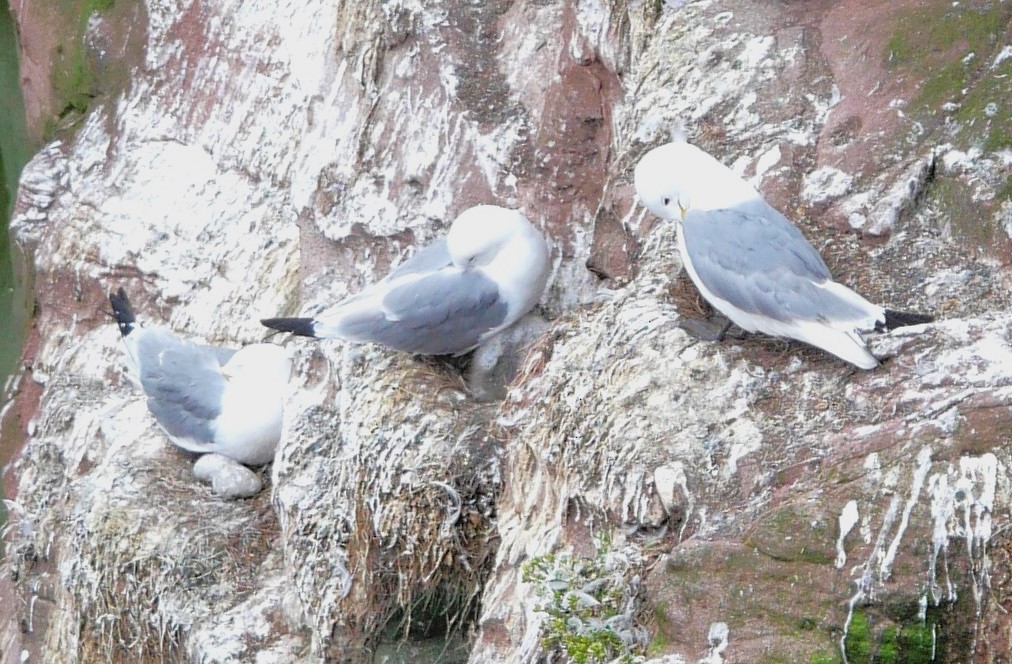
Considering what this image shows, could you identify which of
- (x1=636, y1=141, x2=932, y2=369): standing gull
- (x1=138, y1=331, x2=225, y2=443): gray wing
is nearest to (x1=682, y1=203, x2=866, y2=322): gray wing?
(x1=636, y1=141, x2=932, y2=369): standing gull

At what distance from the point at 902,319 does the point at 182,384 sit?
3.37m

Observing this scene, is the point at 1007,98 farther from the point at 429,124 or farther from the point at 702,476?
the point at 429,124

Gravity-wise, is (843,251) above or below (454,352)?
above

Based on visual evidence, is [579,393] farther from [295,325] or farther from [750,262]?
[295,325]

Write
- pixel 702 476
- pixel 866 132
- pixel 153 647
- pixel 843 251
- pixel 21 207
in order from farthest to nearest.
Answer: pixel 21 207
pixel 153 647
pixel 866 132
pixel 843 251
pixel 702 476

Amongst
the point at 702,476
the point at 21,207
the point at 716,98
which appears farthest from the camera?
the point at 21,207

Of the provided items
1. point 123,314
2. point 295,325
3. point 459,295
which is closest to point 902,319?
point 459,295

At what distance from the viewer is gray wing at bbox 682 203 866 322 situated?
3.01 metres

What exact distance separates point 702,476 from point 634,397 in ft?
1.17

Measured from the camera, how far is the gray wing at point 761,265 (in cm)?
301

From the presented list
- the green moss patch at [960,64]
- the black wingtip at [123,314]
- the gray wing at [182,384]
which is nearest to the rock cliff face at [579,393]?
the green moss patch at [960,64]

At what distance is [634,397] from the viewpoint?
3201mm

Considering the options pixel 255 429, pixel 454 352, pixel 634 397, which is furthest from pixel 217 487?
pixel 634 397

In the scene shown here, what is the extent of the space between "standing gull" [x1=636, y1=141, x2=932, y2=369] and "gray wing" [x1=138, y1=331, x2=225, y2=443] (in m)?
2.44
